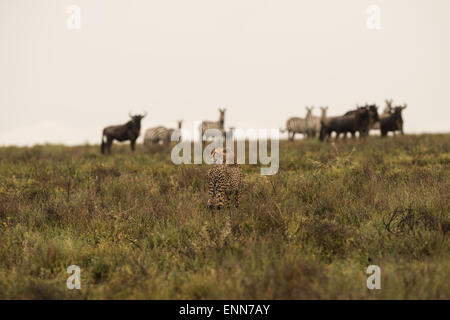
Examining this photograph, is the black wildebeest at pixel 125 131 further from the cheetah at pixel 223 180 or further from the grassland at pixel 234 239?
the cheetah at pixel 223 180

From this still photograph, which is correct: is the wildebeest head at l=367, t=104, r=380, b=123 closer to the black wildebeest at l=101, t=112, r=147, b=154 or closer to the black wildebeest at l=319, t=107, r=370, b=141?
the black wildebeest at l=319, t=107, r=370, b=141

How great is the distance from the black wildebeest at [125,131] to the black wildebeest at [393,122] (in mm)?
13505

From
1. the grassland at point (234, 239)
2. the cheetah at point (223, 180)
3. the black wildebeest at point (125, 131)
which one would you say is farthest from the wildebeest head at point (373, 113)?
the cheetah at point (223, 180)

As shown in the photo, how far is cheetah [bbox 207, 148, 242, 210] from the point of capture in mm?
6480

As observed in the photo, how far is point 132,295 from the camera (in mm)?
3914

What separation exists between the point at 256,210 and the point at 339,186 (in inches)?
96.8

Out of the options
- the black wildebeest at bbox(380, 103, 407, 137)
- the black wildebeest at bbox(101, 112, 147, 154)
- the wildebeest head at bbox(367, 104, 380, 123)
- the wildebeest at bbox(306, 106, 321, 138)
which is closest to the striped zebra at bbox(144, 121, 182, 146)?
the black wildebeest at bbox(101, 112, 147, 154)

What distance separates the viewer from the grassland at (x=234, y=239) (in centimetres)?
395

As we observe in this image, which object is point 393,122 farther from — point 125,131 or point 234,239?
point 234,239

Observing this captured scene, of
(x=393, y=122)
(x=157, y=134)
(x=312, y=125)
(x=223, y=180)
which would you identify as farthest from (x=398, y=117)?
(x=223, y=180)

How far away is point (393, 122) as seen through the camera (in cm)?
2150

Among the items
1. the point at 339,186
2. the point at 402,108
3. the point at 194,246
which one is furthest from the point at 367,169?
the point at 402,108

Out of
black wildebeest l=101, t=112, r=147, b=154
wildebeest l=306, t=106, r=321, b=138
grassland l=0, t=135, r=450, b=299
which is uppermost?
wildebeest l=306, t=106, r=321, b=138

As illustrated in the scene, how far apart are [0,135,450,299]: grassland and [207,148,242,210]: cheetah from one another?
28 cm
